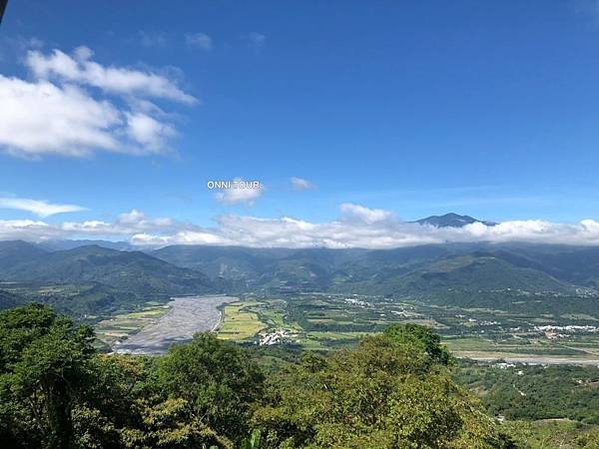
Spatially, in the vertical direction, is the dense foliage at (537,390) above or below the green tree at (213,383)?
below

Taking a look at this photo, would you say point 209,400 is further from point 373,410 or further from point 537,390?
point 537,390

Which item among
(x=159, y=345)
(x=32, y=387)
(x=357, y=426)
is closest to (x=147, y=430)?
(x=32, y=387)

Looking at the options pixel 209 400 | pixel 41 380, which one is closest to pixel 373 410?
pixel 209 400

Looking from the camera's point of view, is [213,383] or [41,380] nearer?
[41,380]

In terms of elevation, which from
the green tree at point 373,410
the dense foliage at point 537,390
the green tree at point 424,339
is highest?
the green tree at point 373,410

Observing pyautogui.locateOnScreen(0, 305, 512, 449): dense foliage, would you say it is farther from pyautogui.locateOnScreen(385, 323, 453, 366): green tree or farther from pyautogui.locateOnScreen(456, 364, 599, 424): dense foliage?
pyautogui.locateOnScreen(456, 364, 599, 424): dense foliage

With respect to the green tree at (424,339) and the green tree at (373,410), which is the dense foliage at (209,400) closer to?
the green tree at (373,410)

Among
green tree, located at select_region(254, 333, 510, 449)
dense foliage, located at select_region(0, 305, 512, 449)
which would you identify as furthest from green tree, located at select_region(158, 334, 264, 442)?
green tree, located at select_region(254, 333, 510, 449)

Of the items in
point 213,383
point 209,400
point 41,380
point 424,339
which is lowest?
point 424,339

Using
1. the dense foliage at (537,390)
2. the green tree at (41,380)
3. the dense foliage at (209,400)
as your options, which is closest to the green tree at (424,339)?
the dense foliage at (209,400)
